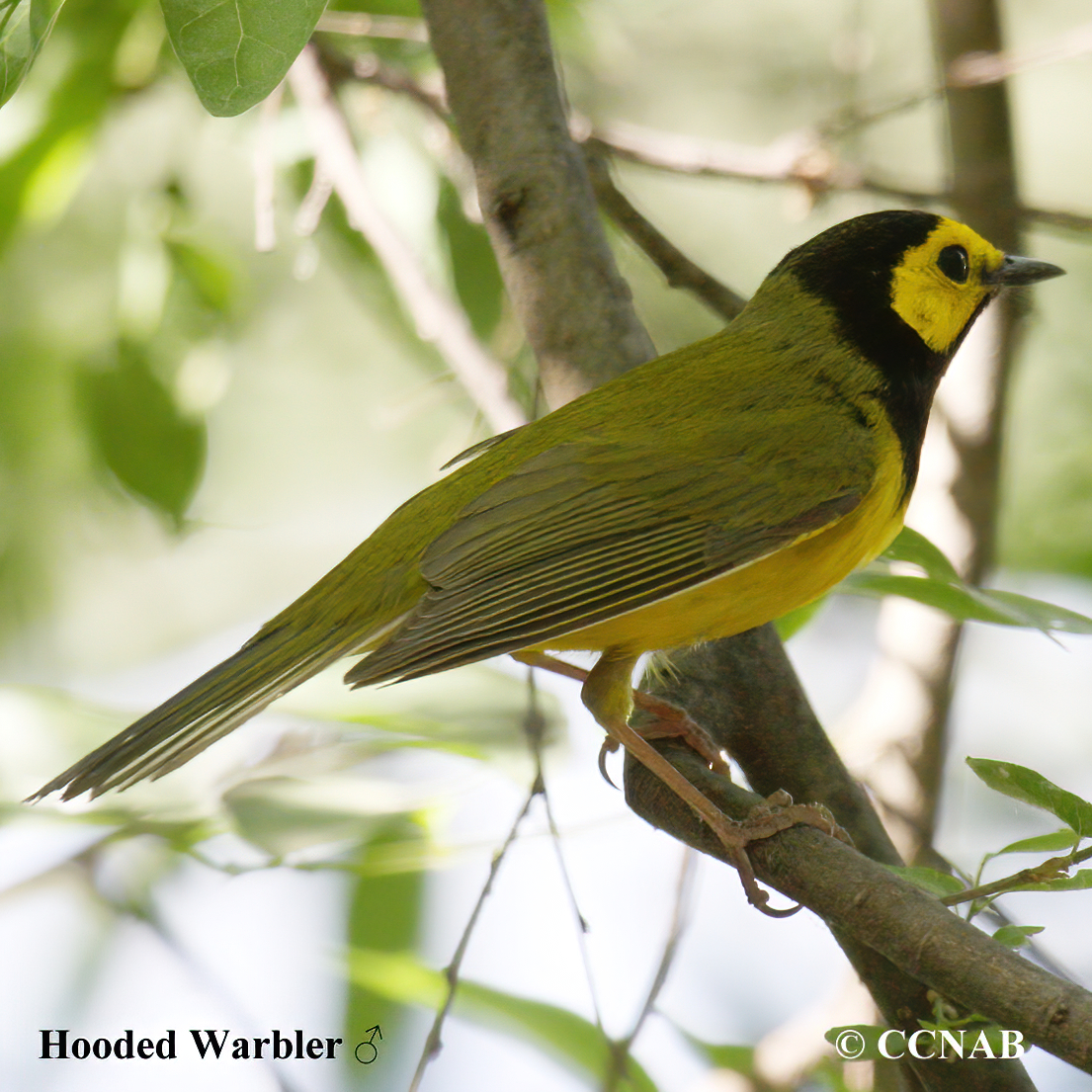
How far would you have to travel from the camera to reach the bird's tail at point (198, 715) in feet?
7.68

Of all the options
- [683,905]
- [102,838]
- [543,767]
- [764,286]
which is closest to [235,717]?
[102,838]

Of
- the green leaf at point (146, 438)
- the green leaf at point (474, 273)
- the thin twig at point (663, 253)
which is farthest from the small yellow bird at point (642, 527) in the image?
the green leaf at point (474, 273)

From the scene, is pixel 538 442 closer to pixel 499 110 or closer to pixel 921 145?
pixel 499 110

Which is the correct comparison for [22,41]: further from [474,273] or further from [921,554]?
[474,273]

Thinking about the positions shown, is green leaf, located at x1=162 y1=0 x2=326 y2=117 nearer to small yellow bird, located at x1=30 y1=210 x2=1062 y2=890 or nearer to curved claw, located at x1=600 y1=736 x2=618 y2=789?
small yellow bird, located at x1=30 y1=210 x2=1062 y2=890

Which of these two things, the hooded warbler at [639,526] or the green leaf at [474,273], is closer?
the hooded warbler at [639,526]

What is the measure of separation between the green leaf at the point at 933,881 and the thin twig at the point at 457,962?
0.75 m

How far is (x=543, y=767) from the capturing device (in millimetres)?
2656

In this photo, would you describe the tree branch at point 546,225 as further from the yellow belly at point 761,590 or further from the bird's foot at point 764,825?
the bird's foot at point 764,825

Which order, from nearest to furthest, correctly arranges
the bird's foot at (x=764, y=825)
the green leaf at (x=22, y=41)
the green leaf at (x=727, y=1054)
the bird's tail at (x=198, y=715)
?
the green leaf at (x=22, y=41) < the bird's foot at (x=764, y=825) < the bird's tail at (x=198, y=715) < the green leaf at (x=727, y=1054)

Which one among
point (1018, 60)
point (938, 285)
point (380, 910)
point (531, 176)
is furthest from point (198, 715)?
point (1018, 60)

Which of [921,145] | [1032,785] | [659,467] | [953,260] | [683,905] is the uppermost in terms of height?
[921,145]

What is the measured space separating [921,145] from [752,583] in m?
4.83

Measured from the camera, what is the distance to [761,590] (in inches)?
101
